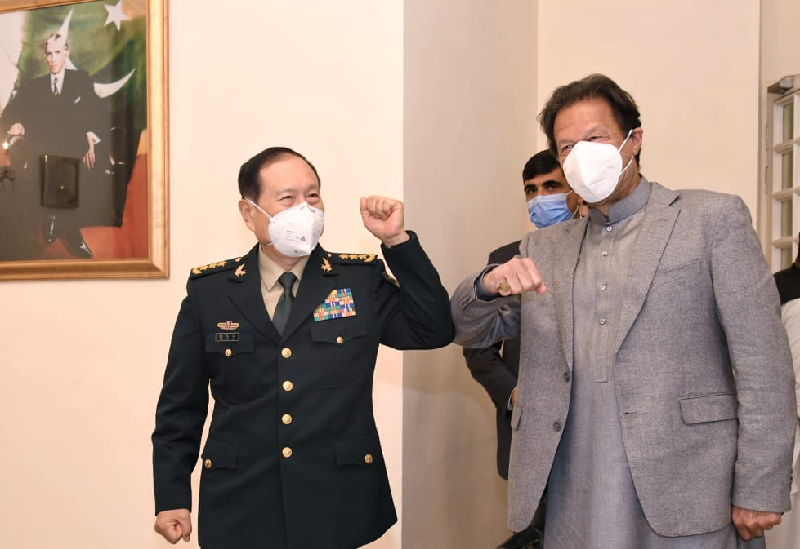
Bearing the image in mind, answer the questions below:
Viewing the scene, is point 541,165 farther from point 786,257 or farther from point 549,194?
point 786,257

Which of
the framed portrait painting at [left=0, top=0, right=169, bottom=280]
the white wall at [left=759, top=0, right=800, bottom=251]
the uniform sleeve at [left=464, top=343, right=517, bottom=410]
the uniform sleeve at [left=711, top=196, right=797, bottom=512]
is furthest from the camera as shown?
the white wall at [left=759, top=0, right=800, bottom=251]

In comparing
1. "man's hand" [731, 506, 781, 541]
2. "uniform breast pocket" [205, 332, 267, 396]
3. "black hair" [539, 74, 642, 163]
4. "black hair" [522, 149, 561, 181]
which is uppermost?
"black hair" [539, 74, 642, 163]

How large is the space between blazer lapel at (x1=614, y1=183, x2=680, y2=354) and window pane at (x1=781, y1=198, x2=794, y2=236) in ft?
8.82

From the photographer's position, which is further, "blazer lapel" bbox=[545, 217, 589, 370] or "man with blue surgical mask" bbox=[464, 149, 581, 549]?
"man with blue surgical mask" bbox=[464, 149, 581, 549]

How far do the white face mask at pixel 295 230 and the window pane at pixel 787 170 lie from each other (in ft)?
10.7

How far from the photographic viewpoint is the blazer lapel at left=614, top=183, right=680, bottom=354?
6.07ft

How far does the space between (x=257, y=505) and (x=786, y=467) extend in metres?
1.27

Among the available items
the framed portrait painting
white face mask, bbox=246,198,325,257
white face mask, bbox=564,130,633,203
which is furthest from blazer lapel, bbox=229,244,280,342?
the framed portrait painting

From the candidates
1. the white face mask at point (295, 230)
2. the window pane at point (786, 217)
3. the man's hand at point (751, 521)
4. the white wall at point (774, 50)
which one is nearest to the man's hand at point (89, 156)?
the white face mask at point (295, 230)

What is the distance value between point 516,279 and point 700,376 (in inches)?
19.3

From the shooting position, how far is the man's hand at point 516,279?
72.2 inches

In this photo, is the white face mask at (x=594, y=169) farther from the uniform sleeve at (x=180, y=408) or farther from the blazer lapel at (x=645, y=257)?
the uniform sleeve at (x=180, y=408)

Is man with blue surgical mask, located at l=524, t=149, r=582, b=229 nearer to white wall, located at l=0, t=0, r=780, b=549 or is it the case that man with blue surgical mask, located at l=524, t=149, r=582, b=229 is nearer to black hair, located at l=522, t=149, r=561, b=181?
black hair, located at l=522, t=149, r=561, b=181

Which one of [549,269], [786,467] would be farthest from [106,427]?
[786,467]
